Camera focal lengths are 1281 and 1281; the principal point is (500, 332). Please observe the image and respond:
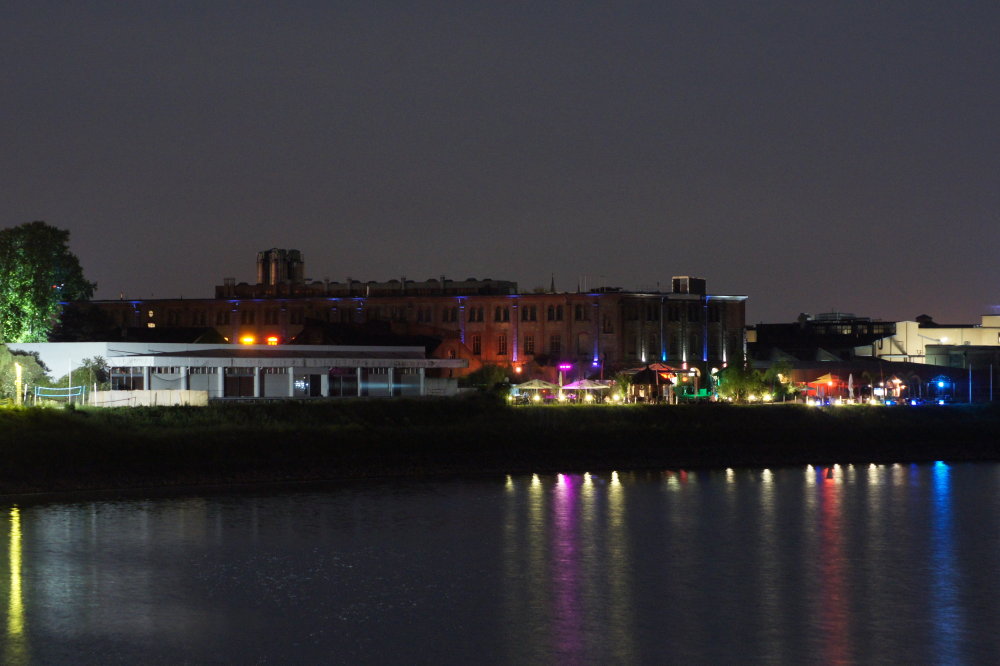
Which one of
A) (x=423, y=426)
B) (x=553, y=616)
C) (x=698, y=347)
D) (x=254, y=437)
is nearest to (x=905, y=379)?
(x=698, y=347)

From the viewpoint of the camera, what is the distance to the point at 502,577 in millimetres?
36844

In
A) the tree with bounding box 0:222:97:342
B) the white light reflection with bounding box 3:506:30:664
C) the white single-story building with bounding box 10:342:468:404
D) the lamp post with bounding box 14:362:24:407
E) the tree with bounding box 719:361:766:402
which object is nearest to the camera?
the white light reflection with bounding box 3:506:30:664

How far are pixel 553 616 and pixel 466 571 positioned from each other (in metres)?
6.43

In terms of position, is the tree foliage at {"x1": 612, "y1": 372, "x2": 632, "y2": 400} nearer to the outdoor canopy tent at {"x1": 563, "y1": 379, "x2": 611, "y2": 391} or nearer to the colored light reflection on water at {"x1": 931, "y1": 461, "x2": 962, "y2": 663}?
the outdoor canopy tent at {"x1": 563, "y1": 379, "x2": 611, "y2": 391}

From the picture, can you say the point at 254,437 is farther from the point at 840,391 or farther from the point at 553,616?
the point at 840,391

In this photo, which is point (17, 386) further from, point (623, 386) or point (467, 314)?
point (467, 314)

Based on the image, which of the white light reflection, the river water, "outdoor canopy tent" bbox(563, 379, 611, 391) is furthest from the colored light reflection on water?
"outdoor canopy tent" bbox(563, 379, 611, 391)

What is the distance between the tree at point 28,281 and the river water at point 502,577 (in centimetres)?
2956

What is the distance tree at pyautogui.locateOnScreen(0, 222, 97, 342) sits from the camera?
7562 centimetres

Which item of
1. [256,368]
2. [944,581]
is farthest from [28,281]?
[944,581]

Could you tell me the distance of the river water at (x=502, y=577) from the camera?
28750 mm

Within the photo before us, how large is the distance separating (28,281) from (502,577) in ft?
161

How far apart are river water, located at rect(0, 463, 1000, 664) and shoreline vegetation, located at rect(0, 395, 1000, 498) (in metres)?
3.36

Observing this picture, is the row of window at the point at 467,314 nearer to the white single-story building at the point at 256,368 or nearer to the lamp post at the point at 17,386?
the white single-story building at the point at 256,368
